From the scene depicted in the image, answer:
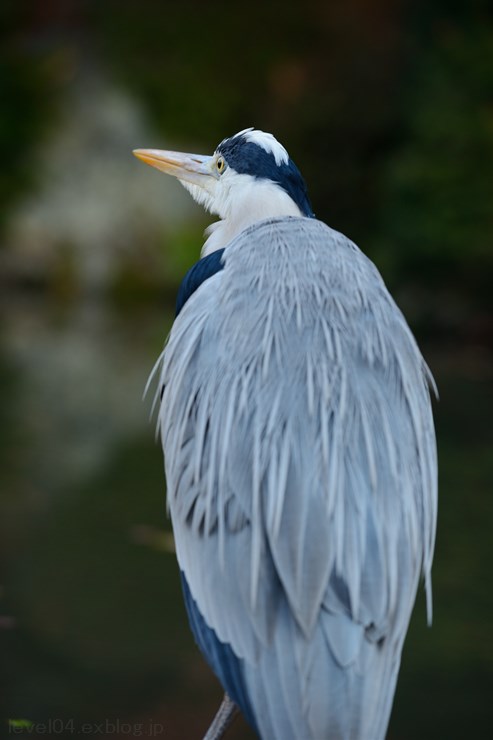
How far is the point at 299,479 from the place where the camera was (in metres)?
2.14

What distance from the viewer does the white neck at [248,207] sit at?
2.92m

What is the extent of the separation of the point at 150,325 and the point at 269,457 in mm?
9105

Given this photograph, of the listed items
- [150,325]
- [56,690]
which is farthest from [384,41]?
[56,690]

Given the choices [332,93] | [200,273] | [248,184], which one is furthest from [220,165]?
[332,93]

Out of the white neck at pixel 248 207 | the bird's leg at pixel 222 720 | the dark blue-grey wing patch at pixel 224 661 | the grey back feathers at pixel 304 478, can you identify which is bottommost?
the bird's leg at pixel 222 720

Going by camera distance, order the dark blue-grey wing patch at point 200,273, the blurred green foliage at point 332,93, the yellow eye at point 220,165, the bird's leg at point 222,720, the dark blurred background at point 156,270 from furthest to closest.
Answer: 1. the blurred green foliage at point 332,93
2. the dark blurred background at point 156,270
3. the yellow eye at point 220,165
4. the dark blue-grey wing patch at point 200,273
5. the bird's leg at point 222,720

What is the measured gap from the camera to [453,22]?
11453 mm

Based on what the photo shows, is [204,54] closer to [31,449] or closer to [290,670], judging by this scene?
[31,449]

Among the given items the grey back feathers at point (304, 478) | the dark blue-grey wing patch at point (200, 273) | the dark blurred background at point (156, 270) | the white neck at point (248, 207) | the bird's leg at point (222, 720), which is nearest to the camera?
the grey back feathers at point (304, 478)

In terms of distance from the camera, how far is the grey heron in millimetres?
2059

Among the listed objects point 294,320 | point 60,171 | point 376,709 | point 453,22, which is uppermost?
point 453,22

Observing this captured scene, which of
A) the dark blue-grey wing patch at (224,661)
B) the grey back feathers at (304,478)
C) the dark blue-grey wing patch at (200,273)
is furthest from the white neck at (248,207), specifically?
the dark blue-grey wing patch at (224,661)

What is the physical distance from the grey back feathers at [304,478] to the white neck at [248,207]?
379 millimetres

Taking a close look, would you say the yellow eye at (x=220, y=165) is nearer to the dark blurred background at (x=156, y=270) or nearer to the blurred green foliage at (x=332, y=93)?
the dark blurred background at (x=156, y=270)
